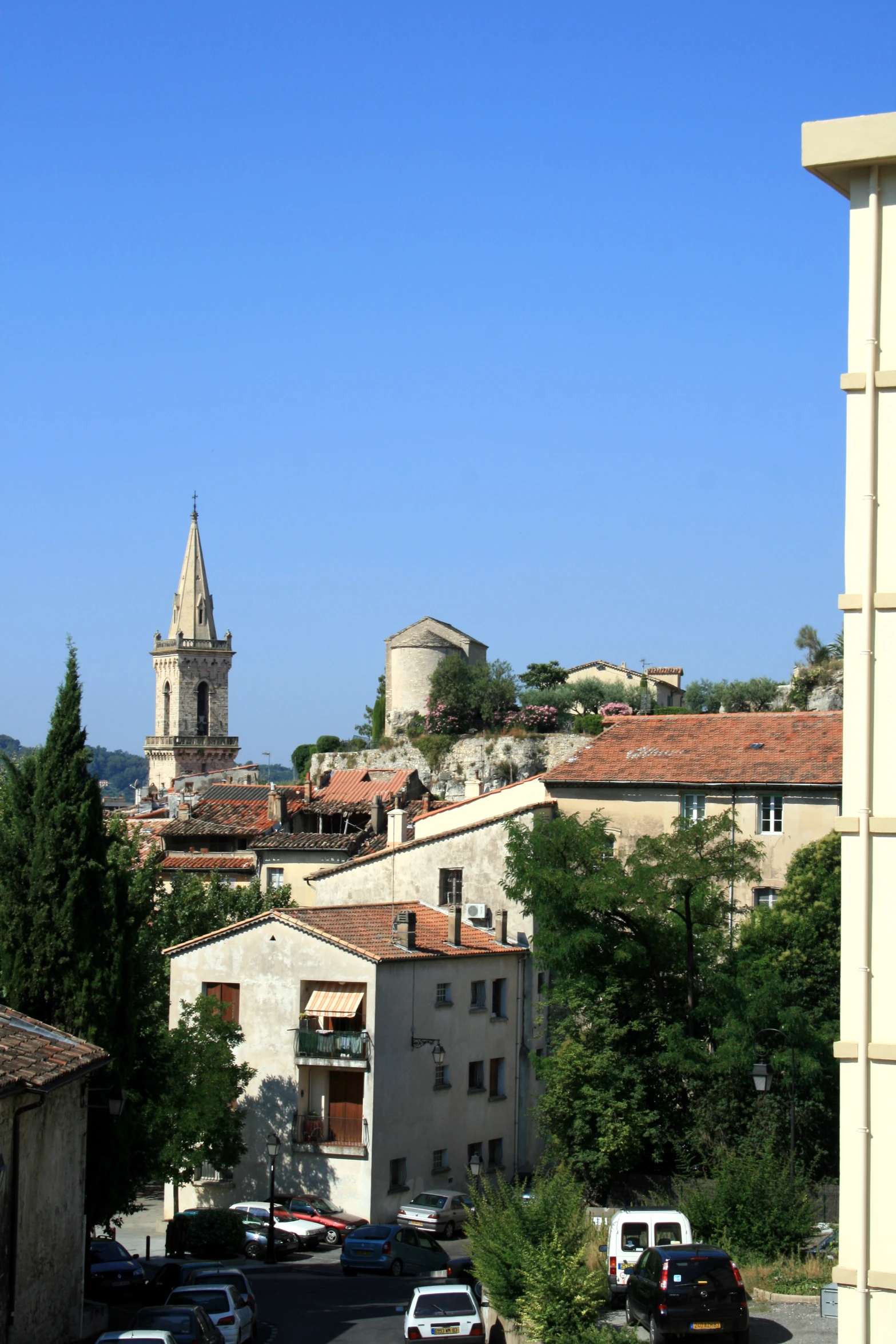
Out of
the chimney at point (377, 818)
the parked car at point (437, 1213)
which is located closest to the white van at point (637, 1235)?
the parked car at point (437, 1213)

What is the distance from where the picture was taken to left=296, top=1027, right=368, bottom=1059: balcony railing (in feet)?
117

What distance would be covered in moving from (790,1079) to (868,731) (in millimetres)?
23776

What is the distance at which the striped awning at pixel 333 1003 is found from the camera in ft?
118

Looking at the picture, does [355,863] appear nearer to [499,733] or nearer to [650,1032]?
[650,1032]

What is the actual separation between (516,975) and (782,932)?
28.4 ft

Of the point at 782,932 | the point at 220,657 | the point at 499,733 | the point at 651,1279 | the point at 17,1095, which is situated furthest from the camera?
the point at 220,657

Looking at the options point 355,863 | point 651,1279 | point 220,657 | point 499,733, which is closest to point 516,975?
point 355,863

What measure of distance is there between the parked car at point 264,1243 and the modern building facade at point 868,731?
24338 millimetres

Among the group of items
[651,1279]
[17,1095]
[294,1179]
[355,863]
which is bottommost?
[294,1179]

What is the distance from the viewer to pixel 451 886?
43.3m

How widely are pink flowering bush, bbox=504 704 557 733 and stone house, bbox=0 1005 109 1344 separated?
228 feet

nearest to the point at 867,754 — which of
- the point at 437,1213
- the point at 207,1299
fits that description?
the point at 207,1299

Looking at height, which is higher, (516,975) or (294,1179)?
(516,975)

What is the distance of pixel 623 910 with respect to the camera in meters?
34.8
